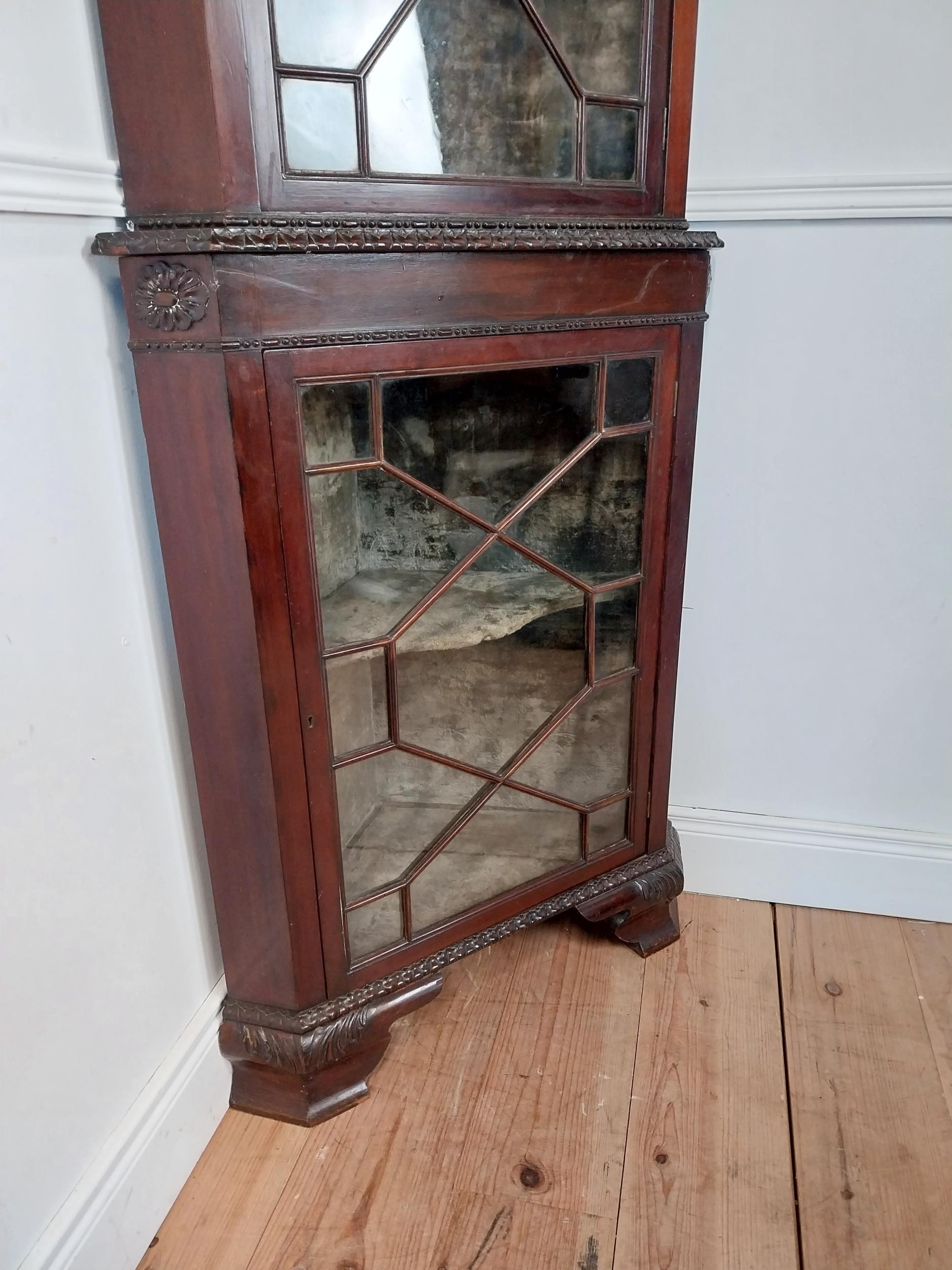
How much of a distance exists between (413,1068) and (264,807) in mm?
425

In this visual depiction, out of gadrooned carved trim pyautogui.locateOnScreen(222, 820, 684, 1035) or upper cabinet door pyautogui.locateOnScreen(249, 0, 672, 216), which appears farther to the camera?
gadrooned carved trim pyautogui.locateOnScreen(222, 820, 684, 1035)

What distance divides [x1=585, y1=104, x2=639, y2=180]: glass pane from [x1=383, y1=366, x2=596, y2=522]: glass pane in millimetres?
181

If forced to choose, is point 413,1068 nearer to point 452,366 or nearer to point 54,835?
point 54,835

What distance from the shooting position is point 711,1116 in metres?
1.03

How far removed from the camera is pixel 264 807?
0.89 metres

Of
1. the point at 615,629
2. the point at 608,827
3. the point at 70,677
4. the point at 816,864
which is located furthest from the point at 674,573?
the point at 70,677

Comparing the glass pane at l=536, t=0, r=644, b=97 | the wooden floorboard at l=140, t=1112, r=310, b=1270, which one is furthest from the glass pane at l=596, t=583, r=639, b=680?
the wooden floorboard at l=140, t=1112, r=310, b=1270

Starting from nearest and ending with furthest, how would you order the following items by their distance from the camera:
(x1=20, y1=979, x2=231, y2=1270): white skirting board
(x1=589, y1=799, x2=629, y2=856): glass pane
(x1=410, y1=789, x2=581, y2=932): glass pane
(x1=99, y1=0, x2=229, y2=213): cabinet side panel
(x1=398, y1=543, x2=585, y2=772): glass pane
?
1. (x1=99, y1=0, x2=229, y2=213): cabinet side panel
2. (x1=20, y1=979, x2=231, y2=1270): white skirting board
3. (x1=398, y1=543, x2=585, y2=772): glass pane
4. (x1=410, y1=789, x2=581, y2=932): glass pane
5. (x1=589, y1=799, x2=629, y2=856): glass pane

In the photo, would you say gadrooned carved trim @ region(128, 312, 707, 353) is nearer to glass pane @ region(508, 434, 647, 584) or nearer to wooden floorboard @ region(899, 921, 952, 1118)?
glass pane @ region(508, 434, 647, 584)

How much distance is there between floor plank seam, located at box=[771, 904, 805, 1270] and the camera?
0.90 metres

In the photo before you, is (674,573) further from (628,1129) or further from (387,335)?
(628,1129)

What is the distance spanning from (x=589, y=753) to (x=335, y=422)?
1.70 ft

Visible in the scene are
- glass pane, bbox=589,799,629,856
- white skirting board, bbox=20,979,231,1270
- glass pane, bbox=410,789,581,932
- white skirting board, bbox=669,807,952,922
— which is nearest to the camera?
white skirting board, bbox=20,979,231,1270

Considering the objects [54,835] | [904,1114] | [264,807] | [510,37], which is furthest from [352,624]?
[904,1114]
